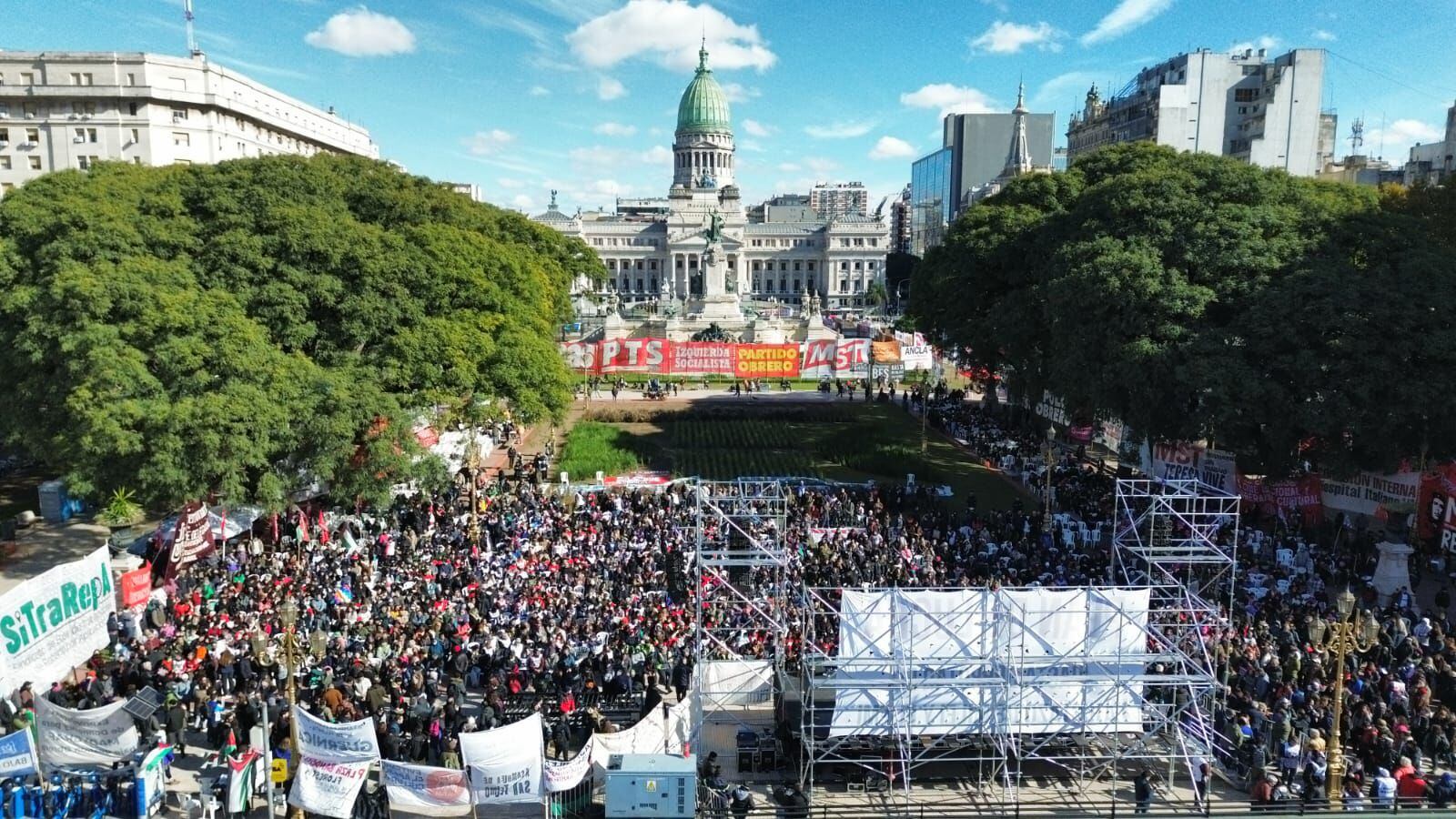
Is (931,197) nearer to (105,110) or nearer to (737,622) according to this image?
(105,110)

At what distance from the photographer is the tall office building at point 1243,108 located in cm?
7006

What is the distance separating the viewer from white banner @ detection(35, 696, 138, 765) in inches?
532

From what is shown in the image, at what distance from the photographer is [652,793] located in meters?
12.5

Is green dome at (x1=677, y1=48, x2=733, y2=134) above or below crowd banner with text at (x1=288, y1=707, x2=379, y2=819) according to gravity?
above

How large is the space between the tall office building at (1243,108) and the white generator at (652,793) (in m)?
67.0

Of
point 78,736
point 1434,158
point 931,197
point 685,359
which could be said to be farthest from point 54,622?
point 931,197

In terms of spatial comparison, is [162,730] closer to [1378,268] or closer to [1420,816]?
[1420,816]

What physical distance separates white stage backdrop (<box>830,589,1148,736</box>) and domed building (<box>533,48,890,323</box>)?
126265mm

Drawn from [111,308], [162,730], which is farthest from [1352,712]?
[111,308]

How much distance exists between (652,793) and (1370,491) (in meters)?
21.7

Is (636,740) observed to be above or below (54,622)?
below

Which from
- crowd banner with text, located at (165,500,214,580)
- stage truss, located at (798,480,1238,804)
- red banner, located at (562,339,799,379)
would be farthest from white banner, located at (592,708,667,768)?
red banner, located at (562,339,799,379)

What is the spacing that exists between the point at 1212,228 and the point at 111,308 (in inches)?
1132

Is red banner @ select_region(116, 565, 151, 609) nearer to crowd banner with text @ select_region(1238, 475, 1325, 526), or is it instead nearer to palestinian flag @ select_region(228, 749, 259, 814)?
palestinian flag @ select_region(228, 749, 259, 814)
